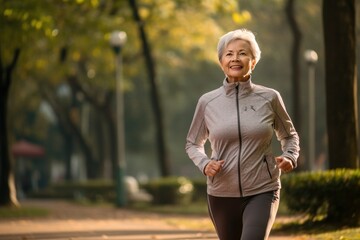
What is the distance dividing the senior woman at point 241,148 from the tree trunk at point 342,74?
8137mm

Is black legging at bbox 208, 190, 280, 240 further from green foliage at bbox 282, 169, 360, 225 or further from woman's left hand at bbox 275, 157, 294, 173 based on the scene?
green foliage at bbox 282, 169, 360, 225

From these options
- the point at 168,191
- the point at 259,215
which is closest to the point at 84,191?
the point at 168,191

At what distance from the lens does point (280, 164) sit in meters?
6.56

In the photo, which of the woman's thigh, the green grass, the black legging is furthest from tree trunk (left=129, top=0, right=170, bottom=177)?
the woman's thigh

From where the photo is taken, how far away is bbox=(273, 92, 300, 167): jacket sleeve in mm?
6754

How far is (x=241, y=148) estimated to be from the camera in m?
6.61

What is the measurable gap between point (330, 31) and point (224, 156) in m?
8.56

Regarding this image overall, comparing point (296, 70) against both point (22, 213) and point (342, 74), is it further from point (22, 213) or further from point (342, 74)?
point (342, 74)

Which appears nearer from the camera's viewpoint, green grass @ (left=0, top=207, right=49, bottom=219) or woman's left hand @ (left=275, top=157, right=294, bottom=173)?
woman's left hand @ (left=275, top=157, right=294, bottom=173)

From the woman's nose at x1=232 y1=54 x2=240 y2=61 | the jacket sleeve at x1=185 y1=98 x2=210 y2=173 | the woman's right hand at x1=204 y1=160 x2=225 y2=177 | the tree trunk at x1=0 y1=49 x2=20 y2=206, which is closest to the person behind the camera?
the woman's right hand at x1=204 y1=160 x2=225 y2=177

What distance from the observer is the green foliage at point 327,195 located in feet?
43.8

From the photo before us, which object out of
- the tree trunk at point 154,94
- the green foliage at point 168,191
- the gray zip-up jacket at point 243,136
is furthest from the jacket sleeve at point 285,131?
the tree trunk at point 154,94

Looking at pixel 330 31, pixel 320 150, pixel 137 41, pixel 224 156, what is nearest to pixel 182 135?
pixel 320 150

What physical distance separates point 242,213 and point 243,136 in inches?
20.0
